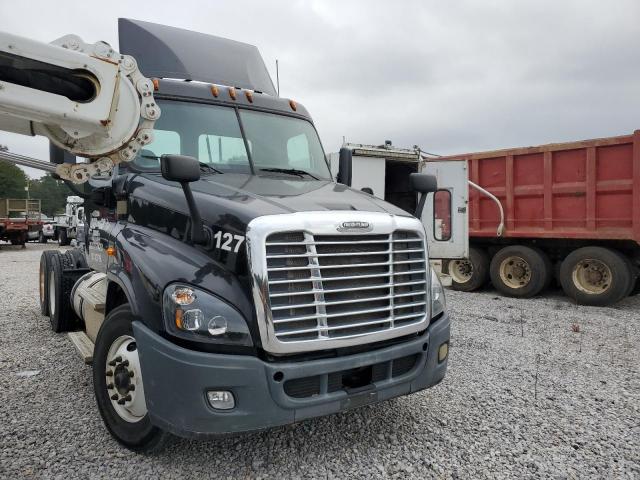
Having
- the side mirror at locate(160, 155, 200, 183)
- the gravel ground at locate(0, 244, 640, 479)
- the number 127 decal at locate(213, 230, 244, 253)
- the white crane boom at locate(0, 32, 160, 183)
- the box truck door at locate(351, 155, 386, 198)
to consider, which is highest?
the box truck door at locate(351, 155, 386, 198)

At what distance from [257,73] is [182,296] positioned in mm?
3196

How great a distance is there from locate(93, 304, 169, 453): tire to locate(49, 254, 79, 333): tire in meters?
2.98

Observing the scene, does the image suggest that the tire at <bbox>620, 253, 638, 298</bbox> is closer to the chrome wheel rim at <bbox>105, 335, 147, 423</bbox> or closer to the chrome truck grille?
the chrome truck grille

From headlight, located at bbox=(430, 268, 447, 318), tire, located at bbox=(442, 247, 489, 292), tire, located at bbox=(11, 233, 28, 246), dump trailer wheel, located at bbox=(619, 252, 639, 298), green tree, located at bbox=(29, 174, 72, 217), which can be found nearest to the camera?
headlight, located at bbox=(430, 268, 447, 318)

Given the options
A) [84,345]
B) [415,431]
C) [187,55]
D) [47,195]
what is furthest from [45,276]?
[47,195]

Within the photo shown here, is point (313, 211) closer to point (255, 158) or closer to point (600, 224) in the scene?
point (255, 158)

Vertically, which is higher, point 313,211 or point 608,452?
point 313,211

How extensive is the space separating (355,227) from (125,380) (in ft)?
5.49

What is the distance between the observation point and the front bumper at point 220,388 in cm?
242

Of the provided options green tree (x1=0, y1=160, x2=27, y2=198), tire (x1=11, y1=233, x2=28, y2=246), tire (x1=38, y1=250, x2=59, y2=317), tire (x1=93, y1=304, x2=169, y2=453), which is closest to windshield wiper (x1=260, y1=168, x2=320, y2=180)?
tire (x1=93, y1=304, x2=169, y2=453)

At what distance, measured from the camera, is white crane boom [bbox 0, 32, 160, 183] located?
87.5 inches

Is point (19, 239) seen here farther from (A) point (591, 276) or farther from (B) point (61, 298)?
(A) point (591, 276)

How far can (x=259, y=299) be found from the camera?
252 cm

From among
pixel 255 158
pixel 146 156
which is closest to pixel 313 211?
pixel 255 158
